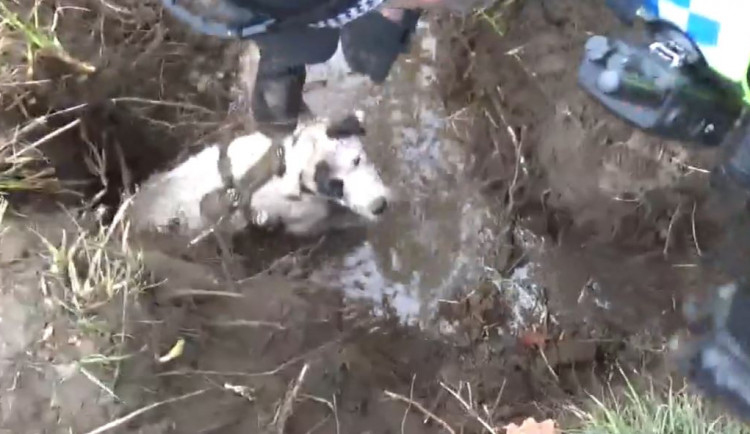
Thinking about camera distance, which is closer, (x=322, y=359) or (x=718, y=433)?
(x=718, y=433)

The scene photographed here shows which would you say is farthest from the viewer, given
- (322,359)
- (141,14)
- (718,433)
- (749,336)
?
(141,14)

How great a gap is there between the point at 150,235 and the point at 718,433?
0.96 m

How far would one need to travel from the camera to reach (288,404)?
4.42 feet

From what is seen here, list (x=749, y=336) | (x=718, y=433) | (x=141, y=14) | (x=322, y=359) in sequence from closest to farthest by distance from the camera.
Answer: (x=749, y=336) → (x=718, y=433) → (x=322, y=359) → (x=141, y=14)

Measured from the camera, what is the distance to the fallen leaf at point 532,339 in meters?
1.49

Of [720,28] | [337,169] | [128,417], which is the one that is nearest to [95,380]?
[128,417]

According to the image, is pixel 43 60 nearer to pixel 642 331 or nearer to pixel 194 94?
pixel 194 94

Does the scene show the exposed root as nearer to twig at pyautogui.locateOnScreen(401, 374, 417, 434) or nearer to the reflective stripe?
twig at pyautogui.locateOnScreen(401, 374, 417, 434)

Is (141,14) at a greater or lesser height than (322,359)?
greater

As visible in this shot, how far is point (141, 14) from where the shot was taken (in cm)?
153

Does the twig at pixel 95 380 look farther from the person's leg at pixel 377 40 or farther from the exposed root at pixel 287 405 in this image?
the person's leg at pixel 377 40

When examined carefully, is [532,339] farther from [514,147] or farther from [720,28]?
[720,28]

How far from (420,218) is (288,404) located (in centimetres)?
43

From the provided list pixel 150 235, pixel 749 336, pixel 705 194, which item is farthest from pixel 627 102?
pixel 150 235
